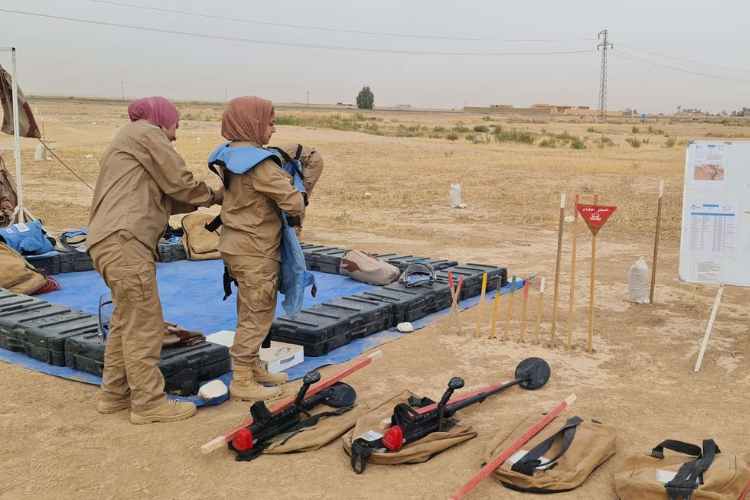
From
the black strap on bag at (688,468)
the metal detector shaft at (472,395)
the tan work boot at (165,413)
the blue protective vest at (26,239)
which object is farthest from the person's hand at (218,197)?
the blue protective vest at (26,239)

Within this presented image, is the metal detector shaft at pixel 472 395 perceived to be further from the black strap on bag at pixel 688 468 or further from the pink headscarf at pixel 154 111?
the pink headscarf at pixel 154 111

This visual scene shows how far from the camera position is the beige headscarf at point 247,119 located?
4742mm

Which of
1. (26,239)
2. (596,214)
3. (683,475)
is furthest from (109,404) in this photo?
(26,239)

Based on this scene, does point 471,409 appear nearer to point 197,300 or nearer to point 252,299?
point 252,299

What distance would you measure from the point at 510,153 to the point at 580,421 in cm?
2472

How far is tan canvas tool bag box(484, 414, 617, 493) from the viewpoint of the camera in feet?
12.4

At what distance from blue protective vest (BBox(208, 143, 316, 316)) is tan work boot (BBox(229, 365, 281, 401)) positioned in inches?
20.1

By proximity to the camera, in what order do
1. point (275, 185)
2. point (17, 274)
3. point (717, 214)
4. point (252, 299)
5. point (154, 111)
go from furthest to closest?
point (17, 274), point (717, 214), point (252, 299), point (275, 185), point (154, 111)

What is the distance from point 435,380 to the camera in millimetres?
5555

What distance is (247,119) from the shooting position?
15.6 ft

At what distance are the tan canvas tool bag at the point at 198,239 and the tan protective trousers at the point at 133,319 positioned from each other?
15.3ft

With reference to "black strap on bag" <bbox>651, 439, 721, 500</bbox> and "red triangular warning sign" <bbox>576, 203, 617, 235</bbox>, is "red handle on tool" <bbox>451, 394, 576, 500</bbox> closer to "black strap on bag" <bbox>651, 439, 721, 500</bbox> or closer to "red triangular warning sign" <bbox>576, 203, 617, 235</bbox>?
"black strap on bag" <bbox>651, 439, 721, 500</bbox>

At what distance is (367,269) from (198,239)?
2.45 meters

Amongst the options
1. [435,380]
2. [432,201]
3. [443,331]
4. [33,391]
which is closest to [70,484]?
[33,391]
